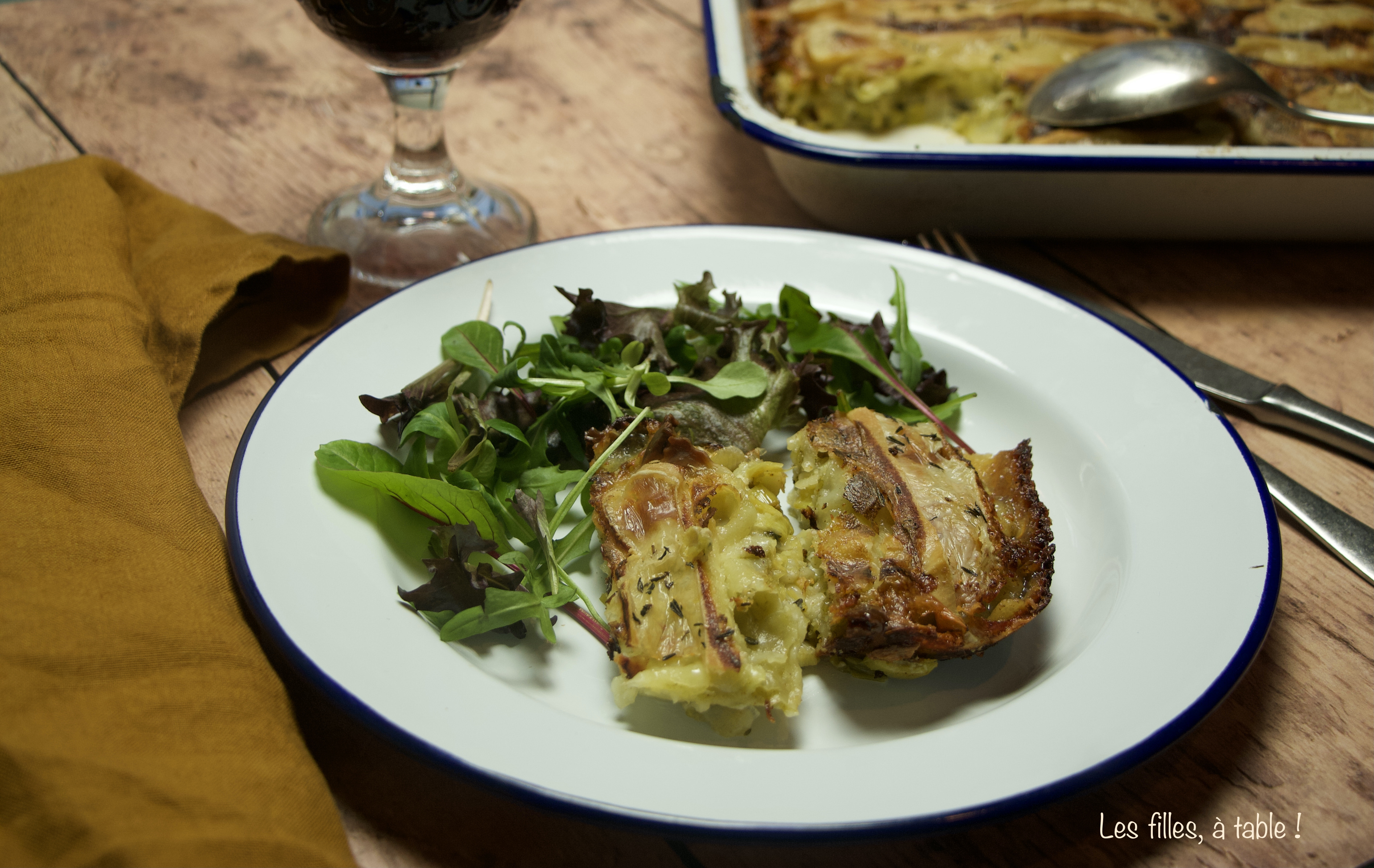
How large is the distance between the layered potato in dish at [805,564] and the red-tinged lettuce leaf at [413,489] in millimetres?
163

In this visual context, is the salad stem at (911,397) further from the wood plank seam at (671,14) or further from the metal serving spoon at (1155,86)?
the wood plank seam at (671,14)

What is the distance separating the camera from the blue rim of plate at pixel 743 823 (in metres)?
0.90

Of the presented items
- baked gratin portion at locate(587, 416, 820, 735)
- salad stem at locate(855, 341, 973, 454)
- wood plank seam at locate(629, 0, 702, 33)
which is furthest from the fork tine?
wood plank seam at locate(629, 0, 702, 33)

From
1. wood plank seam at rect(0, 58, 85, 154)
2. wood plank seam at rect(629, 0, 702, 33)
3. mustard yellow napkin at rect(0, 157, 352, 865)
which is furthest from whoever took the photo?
wood plank seam at rect(629, 0, 702, 33)

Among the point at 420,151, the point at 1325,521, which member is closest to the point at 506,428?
the point at 420,151

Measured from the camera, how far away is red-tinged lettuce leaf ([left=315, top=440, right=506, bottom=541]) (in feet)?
4.19

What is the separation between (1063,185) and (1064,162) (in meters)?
0.09

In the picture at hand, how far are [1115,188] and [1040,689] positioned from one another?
4.29 feet

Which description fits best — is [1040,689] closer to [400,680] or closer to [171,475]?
[400,680]

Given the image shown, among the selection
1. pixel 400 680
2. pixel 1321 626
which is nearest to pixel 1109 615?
pixel 1321 626

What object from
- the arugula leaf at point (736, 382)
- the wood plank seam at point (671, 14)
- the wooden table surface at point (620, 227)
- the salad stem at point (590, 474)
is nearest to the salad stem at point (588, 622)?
the salad stem at point (590, 474)

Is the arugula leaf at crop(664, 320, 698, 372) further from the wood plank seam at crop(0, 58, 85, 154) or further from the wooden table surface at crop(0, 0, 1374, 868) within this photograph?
the wood plank seam at crop(0, 58, 85, 154)

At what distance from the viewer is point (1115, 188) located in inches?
79.2

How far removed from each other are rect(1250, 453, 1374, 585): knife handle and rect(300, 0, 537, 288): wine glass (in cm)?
147
